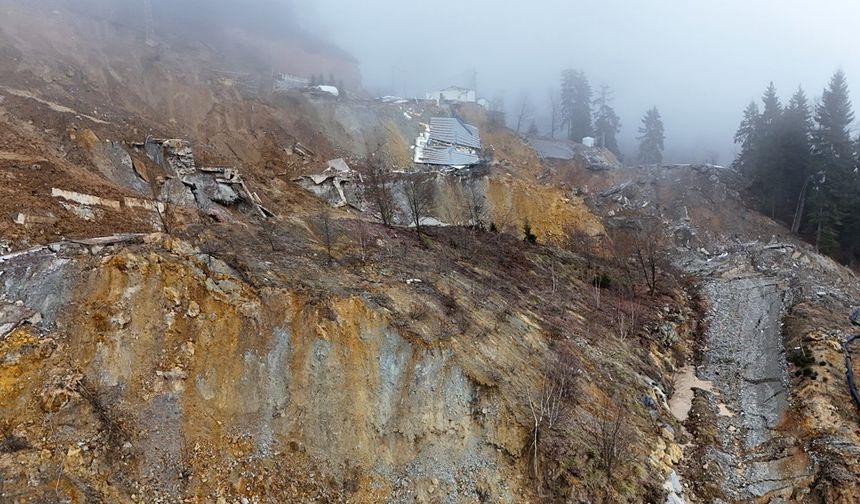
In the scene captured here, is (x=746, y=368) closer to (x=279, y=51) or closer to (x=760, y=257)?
(x=760, y=257)

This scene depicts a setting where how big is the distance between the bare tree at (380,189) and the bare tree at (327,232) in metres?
5.23

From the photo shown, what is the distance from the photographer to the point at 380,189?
117 feet

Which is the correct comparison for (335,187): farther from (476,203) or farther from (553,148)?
(553,148)

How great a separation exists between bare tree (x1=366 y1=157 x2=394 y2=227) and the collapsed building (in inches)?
227

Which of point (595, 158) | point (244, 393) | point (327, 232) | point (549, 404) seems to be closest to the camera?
point (244, 393)

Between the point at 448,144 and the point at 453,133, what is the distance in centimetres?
238

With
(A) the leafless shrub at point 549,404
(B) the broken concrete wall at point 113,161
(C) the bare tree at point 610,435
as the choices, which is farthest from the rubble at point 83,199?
(C) the bare tree at point 610,435

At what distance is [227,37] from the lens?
6156 cm

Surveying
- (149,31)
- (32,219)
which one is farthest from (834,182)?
(149,31)

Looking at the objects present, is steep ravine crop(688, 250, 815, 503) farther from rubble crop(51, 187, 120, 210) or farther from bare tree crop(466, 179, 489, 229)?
rubble crop(51, 187, 120, 210)

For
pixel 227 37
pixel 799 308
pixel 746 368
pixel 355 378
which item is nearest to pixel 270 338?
pixel 355 378

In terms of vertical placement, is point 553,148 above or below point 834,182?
below

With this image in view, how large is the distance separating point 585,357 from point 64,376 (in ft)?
56.6

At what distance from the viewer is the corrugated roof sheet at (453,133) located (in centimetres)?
4706
